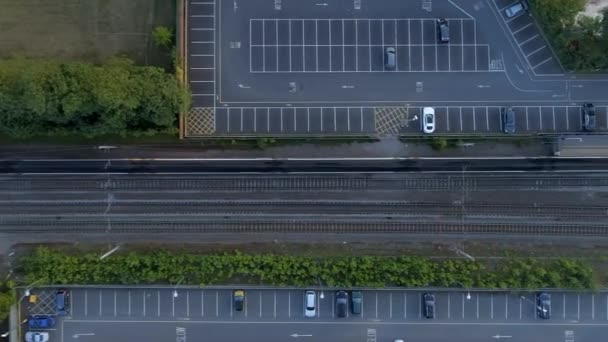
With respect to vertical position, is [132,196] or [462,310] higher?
[132,196]

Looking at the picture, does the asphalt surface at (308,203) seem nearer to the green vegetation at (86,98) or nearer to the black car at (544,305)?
the green vegetation at (86,98)

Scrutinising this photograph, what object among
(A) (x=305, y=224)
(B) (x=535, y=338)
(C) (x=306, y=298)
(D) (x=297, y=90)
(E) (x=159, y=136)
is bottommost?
(B) (x=535, y=338)

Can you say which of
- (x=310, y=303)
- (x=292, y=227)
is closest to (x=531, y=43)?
(x=292, y=227)

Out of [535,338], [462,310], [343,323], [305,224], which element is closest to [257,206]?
[305,224]

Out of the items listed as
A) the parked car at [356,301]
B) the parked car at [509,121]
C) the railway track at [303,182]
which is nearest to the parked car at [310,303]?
the parked car at [356,301]

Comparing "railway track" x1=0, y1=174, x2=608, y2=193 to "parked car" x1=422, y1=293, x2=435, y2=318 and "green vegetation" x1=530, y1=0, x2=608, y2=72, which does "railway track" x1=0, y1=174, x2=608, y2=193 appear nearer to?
"parked car" x1=422, y1=293, x2=435, y2=318

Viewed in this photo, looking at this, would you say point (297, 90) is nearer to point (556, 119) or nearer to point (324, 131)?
point (324, 131)

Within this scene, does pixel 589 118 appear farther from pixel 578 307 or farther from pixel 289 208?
pixel 289 208
